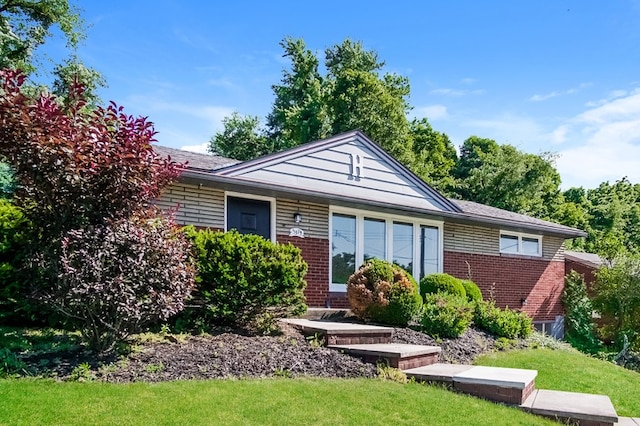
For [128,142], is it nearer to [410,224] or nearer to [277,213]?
[277,213]

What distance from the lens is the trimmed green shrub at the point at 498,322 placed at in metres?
10.1

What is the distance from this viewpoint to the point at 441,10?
35.1 feet

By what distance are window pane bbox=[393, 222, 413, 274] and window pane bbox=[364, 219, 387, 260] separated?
364mm

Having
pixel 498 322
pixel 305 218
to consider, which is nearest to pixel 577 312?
pixel 498 322

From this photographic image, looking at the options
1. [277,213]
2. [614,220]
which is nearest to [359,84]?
[277,213]

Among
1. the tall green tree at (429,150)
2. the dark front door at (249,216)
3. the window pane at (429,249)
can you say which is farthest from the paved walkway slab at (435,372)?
the tall green tree at (429,150)

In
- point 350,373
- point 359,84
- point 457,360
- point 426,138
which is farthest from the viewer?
point 426,138

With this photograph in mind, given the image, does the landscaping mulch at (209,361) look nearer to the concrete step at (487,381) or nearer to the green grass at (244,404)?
the green grass at (244,404)

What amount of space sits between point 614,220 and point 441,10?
3075 centimetres

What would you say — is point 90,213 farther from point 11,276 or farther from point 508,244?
point 508,244

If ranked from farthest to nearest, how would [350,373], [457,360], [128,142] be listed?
[457,360] → [350,373] → [128,142]

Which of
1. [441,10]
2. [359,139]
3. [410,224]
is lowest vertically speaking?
[410,224]

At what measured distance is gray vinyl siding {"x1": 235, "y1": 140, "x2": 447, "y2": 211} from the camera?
35.7 feet

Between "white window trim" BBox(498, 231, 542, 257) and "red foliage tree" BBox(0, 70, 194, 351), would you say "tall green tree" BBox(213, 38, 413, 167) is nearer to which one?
"white window trim" BBox(498, 231, 542, 257)
